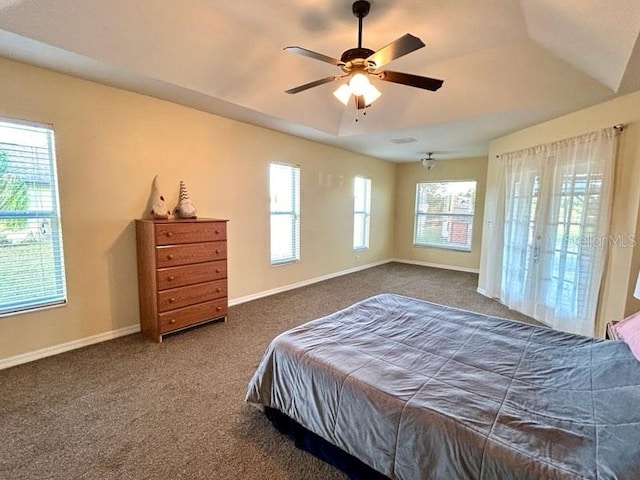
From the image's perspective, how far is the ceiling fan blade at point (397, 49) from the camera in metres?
1.81

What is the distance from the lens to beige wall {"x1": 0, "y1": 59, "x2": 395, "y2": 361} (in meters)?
2.65

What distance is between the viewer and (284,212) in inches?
192

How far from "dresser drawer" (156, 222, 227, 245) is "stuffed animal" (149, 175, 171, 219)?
0.31 metres

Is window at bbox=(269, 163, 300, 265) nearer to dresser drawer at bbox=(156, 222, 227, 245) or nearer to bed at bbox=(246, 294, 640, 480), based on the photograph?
dresser drawer at bbox=(156, 222, 227, 245)

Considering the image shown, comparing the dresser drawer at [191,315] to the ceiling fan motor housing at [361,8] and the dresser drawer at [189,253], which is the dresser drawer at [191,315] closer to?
the dresser drawer at [189,253]

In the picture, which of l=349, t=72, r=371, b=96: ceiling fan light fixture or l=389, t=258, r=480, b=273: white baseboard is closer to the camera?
l=349, t=72, r=371, b=96: ceiling fan light fixture

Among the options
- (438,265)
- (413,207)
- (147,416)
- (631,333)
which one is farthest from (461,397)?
(413,207)

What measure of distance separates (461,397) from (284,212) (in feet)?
12.8

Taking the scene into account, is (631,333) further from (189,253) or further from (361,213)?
(361,213)

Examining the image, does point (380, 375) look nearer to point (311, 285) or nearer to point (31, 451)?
point (31, 451)

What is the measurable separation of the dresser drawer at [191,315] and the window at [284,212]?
1.37m

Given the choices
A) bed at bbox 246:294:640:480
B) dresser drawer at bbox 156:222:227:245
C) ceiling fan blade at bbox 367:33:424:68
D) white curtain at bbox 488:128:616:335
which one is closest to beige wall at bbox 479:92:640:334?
white curtain at bbox 488:128:616:335

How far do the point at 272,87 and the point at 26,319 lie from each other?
10.5 ft

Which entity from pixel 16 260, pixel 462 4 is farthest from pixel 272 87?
pixel 16 260
